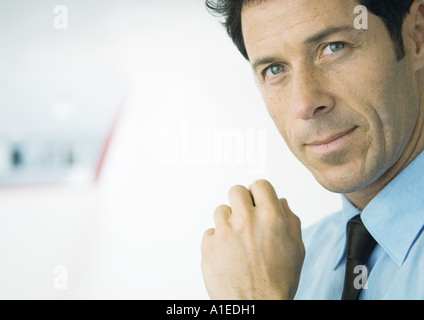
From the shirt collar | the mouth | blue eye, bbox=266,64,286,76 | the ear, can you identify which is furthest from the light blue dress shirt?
blue eye, bbox=266,64,286,76

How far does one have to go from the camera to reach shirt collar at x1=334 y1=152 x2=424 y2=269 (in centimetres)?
88

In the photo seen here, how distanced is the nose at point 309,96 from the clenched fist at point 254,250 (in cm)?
18

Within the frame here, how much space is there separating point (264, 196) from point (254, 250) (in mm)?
113

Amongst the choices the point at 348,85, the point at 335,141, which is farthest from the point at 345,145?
the point at 348,85

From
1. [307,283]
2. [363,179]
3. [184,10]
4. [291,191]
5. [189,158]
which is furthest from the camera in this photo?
[184,10]

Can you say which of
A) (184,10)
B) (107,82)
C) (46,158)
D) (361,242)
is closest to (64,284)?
(46,158)

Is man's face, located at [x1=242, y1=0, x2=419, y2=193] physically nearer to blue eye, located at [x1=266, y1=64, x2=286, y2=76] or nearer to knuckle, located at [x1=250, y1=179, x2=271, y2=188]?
blue eye, located at [x1=266, y1=64, x2=286, y2=76]

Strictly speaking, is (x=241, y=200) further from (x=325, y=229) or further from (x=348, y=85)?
(x=325, y=229)

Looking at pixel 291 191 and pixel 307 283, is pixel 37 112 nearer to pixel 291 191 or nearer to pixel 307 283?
pixel 291 191

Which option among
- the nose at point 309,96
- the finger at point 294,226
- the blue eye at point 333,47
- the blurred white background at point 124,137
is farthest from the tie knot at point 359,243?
the blurred white background at point 124,137

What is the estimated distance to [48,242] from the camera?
3150 millimetres

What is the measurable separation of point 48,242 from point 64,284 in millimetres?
318

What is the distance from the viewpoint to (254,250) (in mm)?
842

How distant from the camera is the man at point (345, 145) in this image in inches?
33.6
